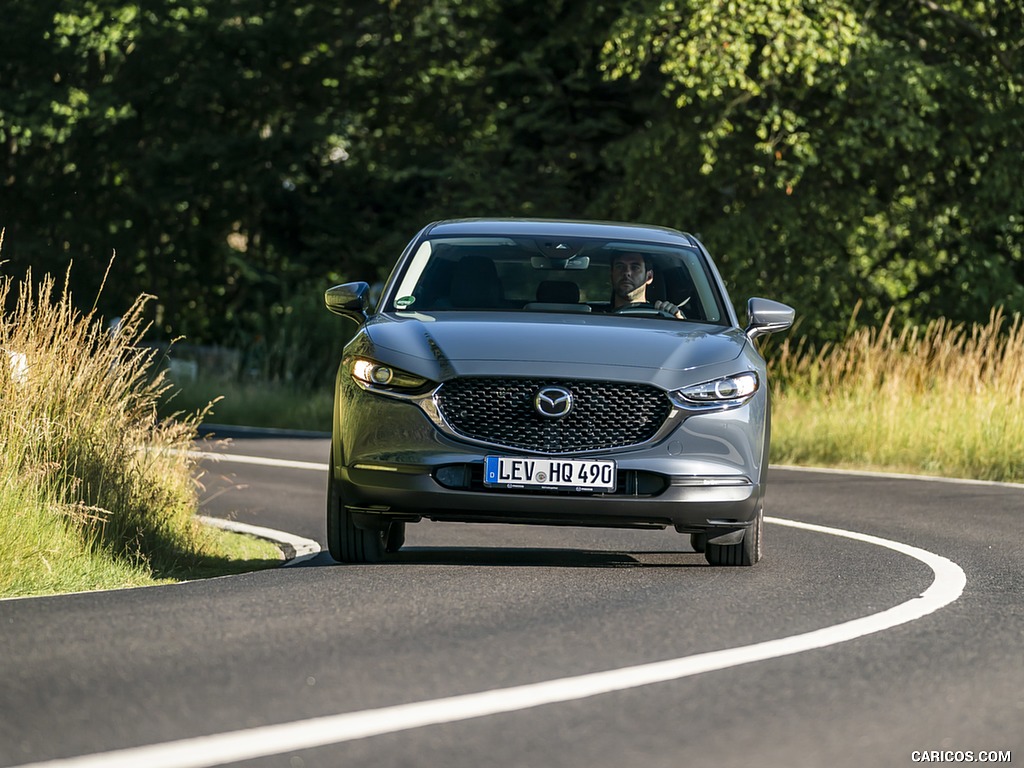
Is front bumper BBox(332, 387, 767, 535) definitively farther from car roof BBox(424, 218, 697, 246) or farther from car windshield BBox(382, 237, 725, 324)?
car roof BBox(424, 218, 697, 246)

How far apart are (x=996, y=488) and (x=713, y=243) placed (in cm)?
1184

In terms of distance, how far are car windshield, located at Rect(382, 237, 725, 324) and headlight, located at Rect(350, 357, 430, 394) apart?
0.86m

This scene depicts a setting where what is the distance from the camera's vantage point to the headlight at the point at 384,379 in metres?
9.16

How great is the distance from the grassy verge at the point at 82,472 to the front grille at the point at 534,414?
2043 millimetres

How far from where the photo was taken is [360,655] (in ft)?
22.6

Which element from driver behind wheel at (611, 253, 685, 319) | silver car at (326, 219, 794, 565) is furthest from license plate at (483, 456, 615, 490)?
driver behind wheel at (611, 253, 685, 319)

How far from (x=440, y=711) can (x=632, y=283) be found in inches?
192

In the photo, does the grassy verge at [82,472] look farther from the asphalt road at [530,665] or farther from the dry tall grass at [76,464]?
the asphalt road at [530,665]

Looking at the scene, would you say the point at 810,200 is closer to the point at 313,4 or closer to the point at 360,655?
the point at 313,4

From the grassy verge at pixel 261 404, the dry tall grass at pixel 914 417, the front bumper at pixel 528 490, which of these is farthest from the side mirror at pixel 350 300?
the grassy verge at pixel 261 404

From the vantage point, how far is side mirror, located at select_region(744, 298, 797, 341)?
34.0 ft

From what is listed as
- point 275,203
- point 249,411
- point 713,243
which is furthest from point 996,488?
point 275,203

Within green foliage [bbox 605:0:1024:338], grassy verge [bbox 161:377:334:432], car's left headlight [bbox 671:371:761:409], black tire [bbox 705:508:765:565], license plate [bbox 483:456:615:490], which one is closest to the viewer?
license plate [bbox 483:456:615:490]
